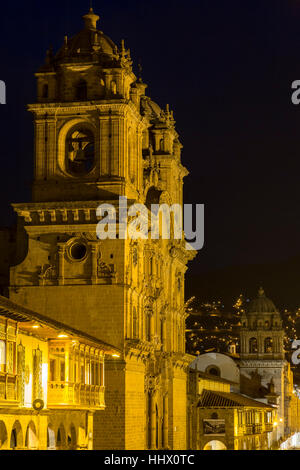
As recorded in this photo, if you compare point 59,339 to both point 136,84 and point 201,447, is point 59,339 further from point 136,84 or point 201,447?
point 201,447

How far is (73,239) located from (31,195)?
12.1ft

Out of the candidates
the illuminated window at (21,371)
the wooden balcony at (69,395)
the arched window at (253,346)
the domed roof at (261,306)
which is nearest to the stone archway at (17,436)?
the illuminated window at (21,371)

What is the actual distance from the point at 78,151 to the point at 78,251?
7945 millimetres

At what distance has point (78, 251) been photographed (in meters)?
65.1

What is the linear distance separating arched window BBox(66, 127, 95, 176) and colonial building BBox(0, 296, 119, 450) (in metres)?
12.1

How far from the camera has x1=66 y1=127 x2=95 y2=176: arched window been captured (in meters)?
67.1

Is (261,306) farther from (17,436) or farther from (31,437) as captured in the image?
(17,436)

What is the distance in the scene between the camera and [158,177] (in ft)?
264

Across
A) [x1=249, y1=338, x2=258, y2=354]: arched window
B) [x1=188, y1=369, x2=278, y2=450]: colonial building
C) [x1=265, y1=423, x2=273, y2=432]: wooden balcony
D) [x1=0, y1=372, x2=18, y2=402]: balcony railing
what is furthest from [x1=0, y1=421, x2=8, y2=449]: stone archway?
[x1=249, y1=338, x2=258, y2=354]: arched window

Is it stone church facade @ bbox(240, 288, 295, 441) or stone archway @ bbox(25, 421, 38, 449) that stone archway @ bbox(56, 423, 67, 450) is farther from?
stone church facade @ bbox(240, 288, 295, 441)

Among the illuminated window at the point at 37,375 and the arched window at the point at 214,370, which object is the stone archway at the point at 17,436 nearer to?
the illuminated window at the point at 37,375

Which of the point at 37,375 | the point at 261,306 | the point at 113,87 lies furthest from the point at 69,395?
the point at 261,306

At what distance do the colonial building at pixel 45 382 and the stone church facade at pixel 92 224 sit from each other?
15.2 ft

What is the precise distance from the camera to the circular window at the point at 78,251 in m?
64.9
